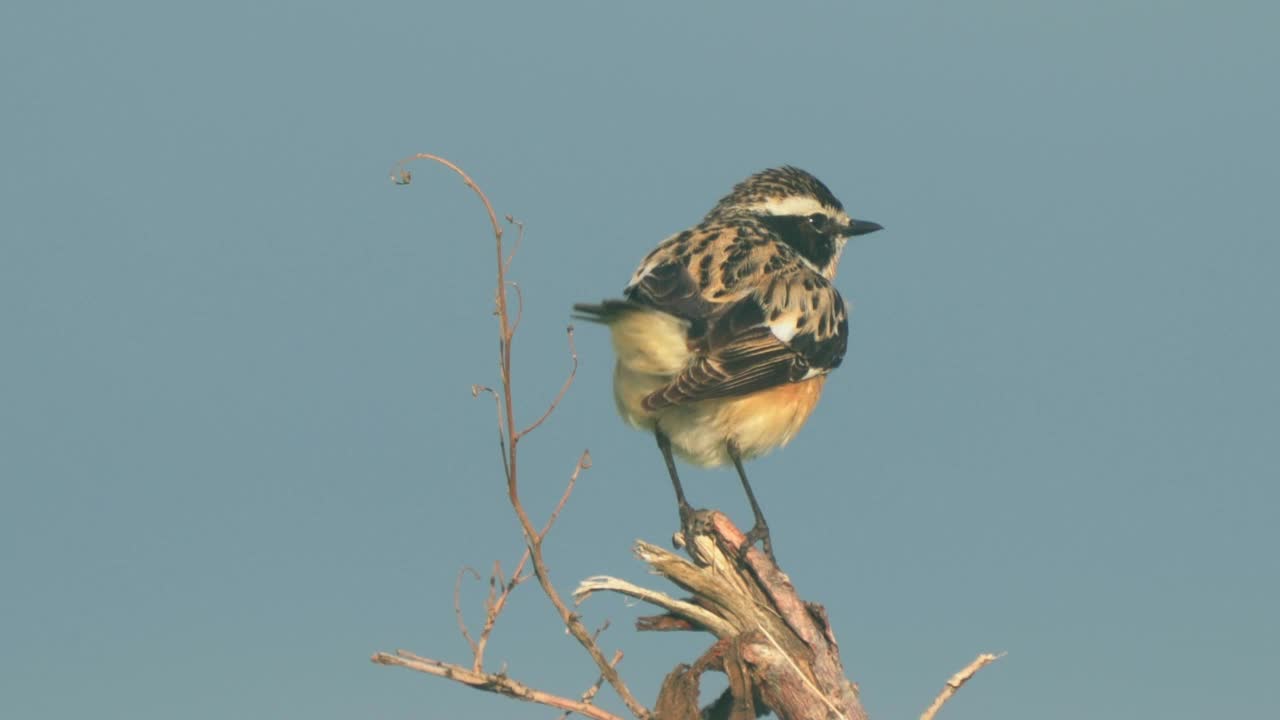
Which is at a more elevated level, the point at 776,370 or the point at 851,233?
the point at 851,233

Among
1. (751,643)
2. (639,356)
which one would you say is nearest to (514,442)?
(751,643)

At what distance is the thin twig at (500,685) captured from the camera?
4.73 m

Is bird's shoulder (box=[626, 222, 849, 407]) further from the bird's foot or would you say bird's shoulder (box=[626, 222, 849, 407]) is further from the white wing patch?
the bird's foot

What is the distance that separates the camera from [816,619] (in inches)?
243

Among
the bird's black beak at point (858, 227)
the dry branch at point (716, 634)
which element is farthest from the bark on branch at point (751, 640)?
the bird's black beak at point (858, 227)

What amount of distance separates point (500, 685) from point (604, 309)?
2806mm

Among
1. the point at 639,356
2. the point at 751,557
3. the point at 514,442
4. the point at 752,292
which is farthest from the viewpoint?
the point at 752,292

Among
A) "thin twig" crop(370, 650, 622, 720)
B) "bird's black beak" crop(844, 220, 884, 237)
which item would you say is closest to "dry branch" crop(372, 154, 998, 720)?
"thin twig" crop(370, 650, 622, 720)

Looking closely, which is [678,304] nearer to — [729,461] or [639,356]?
[639,356]

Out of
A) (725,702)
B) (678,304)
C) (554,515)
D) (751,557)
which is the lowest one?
(725,702)

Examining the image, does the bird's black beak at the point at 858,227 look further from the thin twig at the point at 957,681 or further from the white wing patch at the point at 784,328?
the thin twig at the point at 957,681

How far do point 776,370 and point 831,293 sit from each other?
Result: 3.78 ft

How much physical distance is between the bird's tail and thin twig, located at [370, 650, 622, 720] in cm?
271

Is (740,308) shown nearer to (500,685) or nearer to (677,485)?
(677,485)
